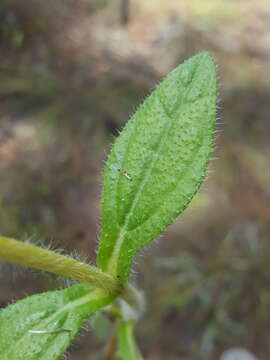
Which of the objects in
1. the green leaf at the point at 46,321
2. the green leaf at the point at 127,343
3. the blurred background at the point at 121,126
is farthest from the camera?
the blurred background at the point at 121,126

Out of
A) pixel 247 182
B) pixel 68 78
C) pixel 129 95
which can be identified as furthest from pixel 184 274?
pixel 68 78

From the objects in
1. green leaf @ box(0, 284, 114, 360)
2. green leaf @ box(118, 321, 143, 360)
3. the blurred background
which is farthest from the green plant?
the blurred background

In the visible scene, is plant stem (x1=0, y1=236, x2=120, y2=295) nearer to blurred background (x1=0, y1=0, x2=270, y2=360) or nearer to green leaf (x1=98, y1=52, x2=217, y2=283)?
green leaf (x1=98, y1=52, x2=217, y2=283)

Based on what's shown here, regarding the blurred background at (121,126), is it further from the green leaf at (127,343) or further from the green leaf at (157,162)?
the green leaf at (157,162)

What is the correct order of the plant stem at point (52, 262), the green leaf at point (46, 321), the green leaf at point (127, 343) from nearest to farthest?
the plant stem at point (52, 262) < the green leaf at point (46, 321) < the green leaf at point (127, 343)

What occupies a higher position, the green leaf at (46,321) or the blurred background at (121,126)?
the blurred background at (121,126)

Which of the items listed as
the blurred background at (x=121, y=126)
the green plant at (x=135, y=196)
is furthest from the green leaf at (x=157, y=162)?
the blurred background at (x=121, y=126)

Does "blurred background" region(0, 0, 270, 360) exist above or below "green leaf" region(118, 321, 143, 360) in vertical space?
above
